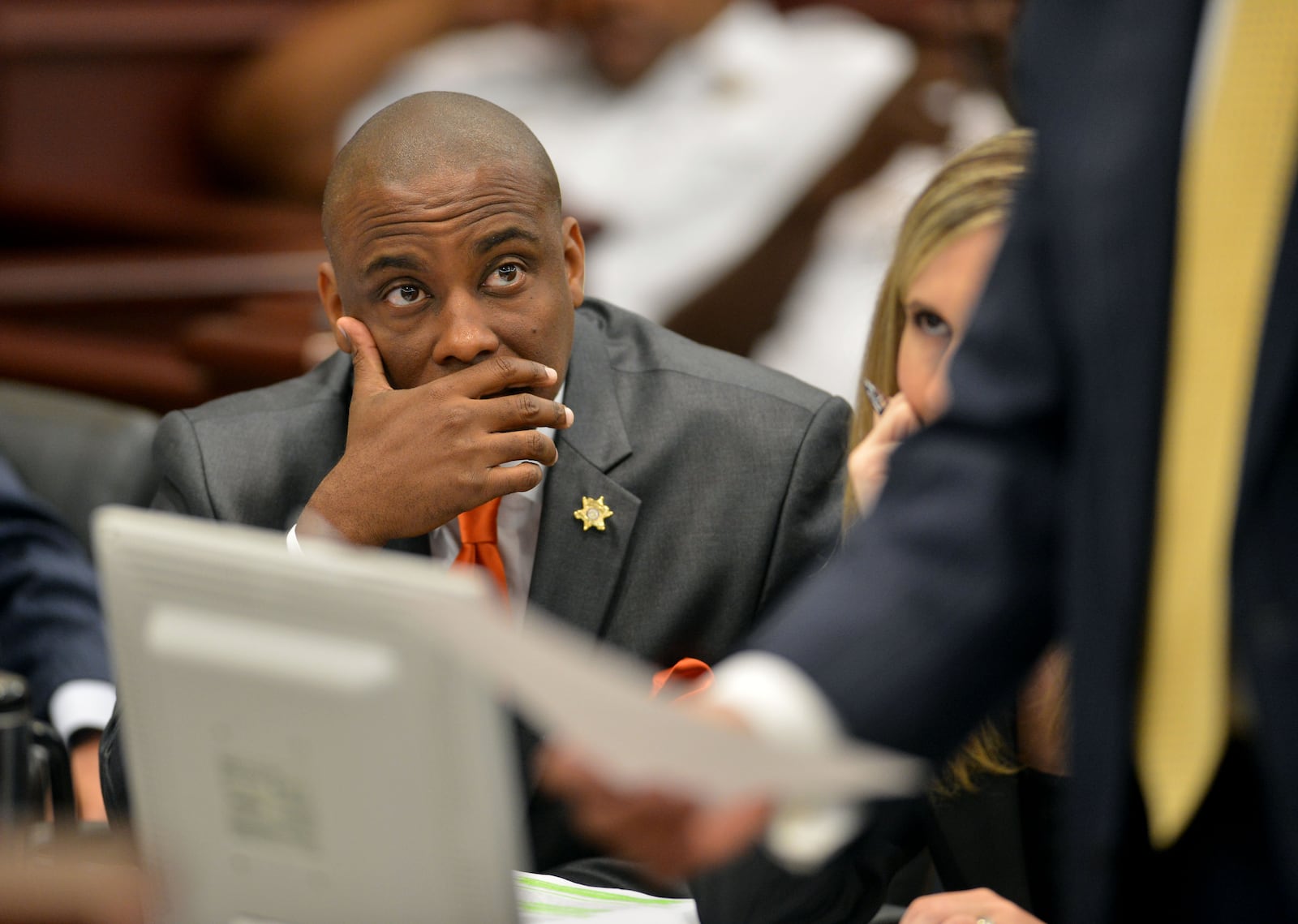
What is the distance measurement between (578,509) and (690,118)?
3.12 meters

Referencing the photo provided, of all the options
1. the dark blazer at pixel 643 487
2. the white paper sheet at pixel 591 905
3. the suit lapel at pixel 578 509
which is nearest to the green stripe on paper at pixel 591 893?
the white paper sheet at pixel 591 905

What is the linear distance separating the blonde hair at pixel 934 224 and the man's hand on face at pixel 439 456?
0.37 metres

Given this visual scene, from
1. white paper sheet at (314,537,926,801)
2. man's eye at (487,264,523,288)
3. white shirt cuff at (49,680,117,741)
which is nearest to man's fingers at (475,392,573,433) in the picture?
man's eye at (487,264,523,288)

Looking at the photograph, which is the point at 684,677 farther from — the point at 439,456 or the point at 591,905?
the point at 439,456

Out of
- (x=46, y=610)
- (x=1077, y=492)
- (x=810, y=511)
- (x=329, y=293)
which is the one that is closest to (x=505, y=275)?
(x=329, y=293)

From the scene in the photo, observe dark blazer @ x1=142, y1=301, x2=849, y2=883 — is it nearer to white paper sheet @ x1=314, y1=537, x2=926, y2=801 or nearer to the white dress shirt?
white paper sheet @ x1=314, y1=537, x2=926, y2=801

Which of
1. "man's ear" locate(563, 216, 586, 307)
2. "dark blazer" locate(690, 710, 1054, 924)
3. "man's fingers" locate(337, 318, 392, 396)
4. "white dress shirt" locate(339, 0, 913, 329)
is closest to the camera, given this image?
"dark blazer" locate(690, 710, 1054, 924)

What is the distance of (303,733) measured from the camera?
94cm

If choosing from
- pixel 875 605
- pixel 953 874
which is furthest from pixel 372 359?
pixel 875 605

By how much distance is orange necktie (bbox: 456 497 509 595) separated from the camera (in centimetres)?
167

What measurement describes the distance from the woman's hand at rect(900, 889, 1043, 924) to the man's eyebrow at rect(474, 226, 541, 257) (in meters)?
0.74

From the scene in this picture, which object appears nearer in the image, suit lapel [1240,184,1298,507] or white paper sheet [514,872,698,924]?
suit lapel [1240,184,1298,507]

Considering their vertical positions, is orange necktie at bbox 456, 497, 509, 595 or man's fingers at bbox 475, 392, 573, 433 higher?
man's fingers at bbox 475, 392, 573, 433

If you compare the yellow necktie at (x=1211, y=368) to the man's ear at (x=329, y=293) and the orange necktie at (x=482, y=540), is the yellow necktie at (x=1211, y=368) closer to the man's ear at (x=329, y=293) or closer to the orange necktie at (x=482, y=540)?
the orange necktie at (x=482, y=540)
